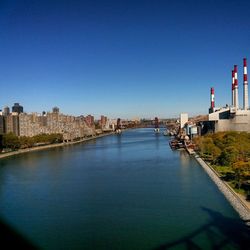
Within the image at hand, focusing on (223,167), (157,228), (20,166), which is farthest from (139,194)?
(20,166)

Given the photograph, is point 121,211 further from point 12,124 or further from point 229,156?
point 12,124

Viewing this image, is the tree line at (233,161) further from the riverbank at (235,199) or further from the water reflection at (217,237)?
the water reflection at (217,237)

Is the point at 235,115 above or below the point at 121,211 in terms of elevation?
above

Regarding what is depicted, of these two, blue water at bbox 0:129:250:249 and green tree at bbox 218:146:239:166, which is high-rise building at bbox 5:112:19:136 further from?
green tree at bbox 218:146:239:166

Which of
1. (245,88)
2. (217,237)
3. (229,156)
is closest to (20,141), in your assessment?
(245,88)

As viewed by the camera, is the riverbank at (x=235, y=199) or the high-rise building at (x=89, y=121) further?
the high-rise building at (x=89, y=121)

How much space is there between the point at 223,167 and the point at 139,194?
2291 millimetres

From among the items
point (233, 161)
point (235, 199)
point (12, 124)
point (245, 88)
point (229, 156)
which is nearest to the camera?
point (235, 199)

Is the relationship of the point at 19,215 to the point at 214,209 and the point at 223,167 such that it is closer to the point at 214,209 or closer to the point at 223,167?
the point at 214,209

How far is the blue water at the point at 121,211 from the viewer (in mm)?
3096

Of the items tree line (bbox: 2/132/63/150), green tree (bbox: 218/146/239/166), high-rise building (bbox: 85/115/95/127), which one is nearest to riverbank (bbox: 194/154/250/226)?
green tree (bbox: 218/146/239/166)

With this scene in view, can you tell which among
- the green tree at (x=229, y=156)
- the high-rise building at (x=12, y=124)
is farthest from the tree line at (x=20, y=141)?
the green tree at (x=229, y=156)

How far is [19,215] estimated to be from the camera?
156 inches

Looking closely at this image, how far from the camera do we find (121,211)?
393 cm
